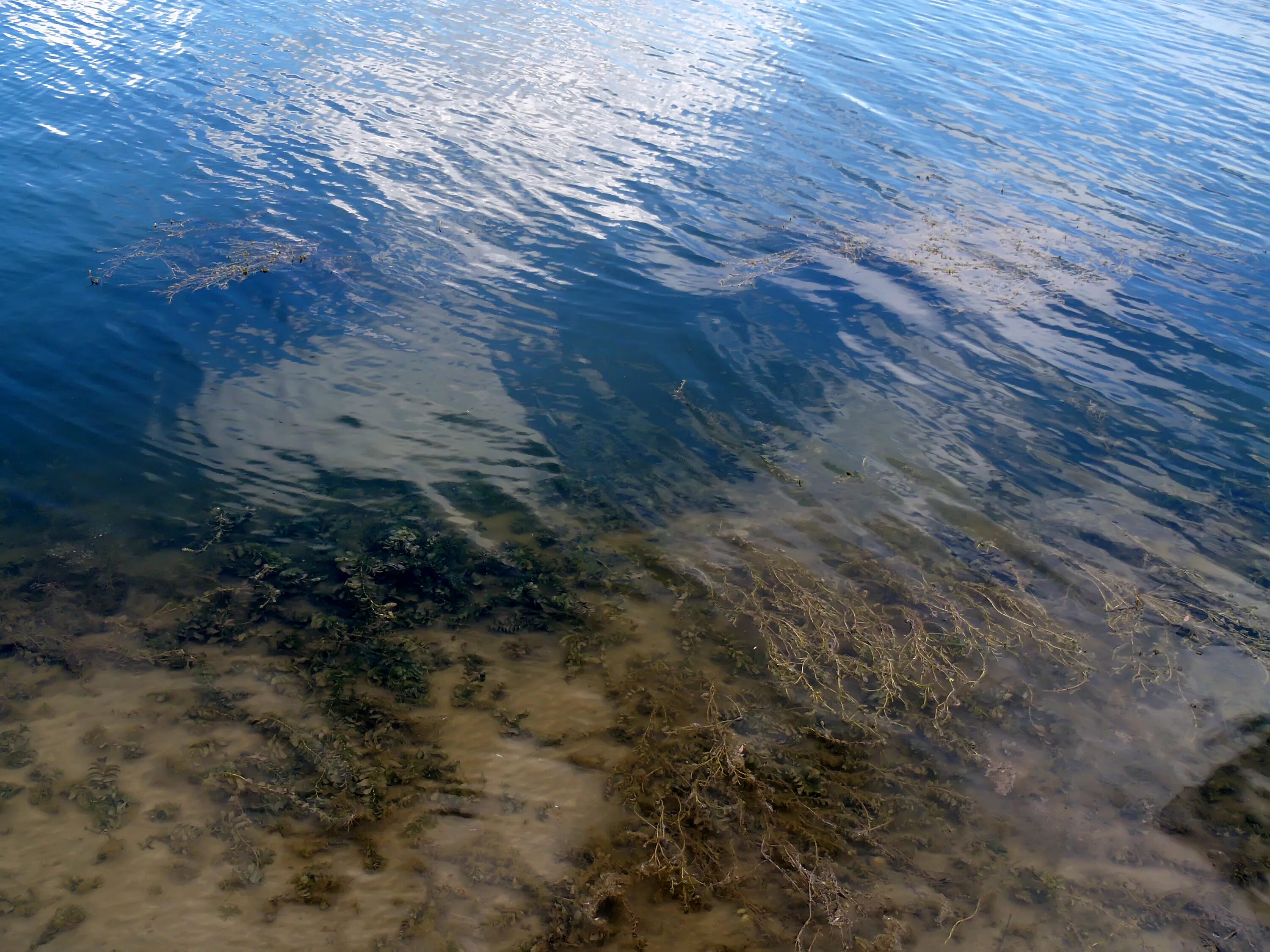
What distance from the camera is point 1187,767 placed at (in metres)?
8.98

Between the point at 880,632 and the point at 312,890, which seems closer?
the point at 312,890

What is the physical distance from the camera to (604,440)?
13062 millimetres

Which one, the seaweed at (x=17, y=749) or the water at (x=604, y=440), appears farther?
the seaweed at (x=17, y=749)

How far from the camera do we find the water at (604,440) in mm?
7598

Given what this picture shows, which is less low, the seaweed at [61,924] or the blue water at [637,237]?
the blue water at [637,237]

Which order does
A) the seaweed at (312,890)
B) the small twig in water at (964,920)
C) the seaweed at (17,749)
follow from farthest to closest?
1. the seaweed at (17,749)
2. the small twig in water at (964,920)
3. the seaweed at (312,890)

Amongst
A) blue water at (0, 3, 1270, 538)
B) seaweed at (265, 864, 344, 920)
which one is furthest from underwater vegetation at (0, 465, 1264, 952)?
blue water at (0, 3, 1270, 538)

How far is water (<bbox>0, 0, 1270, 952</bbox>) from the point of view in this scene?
7.60m

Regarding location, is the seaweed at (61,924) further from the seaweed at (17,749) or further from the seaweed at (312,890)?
the seaweed at (17,749)

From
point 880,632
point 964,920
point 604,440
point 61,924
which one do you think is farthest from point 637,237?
point 61,924

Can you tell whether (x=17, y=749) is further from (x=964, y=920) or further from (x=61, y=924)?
(x=964, y=920)

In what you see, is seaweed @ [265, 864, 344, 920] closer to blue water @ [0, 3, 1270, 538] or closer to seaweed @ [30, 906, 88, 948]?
seaweed @ [30, 906, 88, 948]

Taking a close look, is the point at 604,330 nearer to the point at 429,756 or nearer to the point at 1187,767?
the point at 429,756

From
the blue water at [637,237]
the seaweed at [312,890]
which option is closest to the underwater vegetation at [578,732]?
the seaweed at [312,890]
